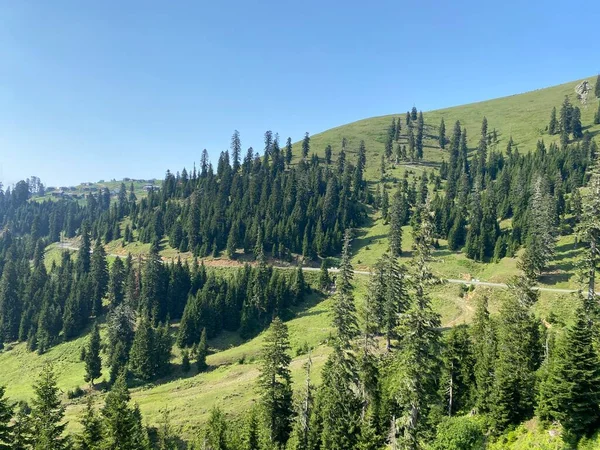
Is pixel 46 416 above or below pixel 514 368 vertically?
above

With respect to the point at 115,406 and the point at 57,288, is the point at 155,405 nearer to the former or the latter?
the point at 115,406

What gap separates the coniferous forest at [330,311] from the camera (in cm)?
3038

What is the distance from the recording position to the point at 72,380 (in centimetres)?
8588

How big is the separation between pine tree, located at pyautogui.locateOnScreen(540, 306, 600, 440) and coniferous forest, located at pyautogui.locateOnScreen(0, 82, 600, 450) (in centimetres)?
16

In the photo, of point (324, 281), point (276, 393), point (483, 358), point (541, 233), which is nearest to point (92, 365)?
point (276, 393)

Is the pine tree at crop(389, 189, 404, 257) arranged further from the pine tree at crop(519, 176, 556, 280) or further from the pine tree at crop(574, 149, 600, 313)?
the pine tree at crop(574, 149, 600, 313)

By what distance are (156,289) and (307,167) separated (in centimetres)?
10173

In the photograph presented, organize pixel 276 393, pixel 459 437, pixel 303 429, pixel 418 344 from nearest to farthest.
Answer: pixel 418 344, pixel 459 437, pixel 303 429, pixel 276 393

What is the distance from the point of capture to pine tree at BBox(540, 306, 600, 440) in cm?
2961

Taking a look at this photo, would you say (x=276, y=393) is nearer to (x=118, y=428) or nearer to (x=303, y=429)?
(x=303, y=429)

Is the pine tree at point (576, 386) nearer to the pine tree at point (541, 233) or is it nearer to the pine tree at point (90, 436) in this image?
the pine tree at point (90, 436)

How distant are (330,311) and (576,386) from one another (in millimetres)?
68170

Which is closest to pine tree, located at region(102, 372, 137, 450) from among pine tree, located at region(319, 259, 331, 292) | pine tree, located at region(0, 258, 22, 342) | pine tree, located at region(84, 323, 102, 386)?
pine tree, located at region(84, 323, 102, 386)

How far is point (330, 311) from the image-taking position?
95812 millimetres
